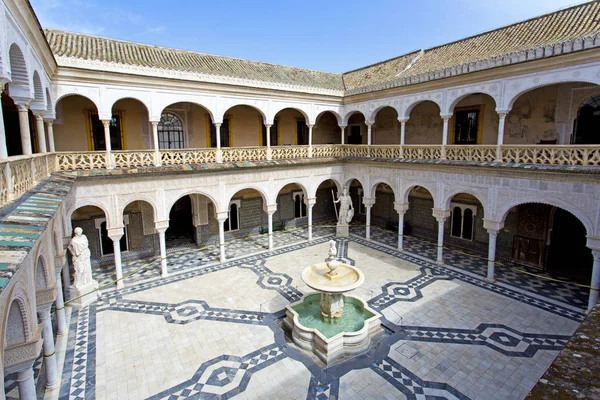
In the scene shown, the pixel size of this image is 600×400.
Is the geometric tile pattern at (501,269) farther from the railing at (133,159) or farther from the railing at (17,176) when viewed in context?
the railing at (17,176)

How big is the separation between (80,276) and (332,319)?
6.42 m

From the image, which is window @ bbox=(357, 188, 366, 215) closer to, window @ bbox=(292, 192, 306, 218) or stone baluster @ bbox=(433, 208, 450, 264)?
window @ bbox=(292, 192, 306, 218)

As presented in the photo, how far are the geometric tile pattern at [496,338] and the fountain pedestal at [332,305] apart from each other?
140 cm

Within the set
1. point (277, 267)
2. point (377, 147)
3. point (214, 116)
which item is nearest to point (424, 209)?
point (377, 147)

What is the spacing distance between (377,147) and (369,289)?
5634mm

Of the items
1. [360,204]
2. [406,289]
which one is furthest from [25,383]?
[360,204]

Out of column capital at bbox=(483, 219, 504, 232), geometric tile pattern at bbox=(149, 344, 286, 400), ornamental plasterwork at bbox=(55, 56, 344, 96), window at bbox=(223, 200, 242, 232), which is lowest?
geometric tile pattern at bbox=(149, 344, 286, 400)

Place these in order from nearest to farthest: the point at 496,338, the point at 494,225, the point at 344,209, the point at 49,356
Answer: the point at 49,356, the point at 496,338, the point at 494,225, the point at 344,209

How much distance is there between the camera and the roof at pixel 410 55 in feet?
27.0

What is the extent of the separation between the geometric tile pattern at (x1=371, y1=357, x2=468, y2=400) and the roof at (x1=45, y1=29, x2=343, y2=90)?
943 cm

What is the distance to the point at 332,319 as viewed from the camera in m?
7.14

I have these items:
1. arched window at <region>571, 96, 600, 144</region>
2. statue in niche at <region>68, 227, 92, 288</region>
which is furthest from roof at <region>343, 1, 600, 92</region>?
statue in niche at <region>68, 227, 92, 288</region>

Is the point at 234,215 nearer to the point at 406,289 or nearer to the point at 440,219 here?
the point at 406,289

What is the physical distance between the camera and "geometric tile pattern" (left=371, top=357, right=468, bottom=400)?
5.34m
